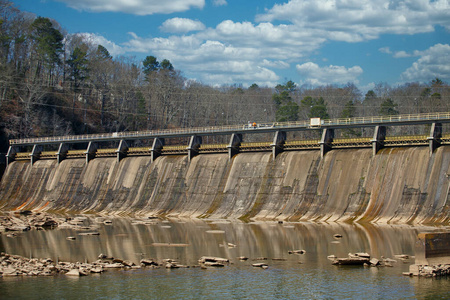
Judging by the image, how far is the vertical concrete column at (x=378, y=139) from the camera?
227 feet

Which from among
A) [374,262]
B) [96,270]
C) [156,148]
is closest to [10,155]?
[156,148]

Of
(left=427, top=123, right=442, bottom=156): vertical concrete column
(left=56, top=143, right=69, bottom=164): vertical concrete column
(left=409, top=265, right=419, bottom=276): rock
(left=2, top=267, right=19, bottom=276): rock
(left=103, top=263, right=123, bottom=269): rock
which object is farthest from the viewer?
(left=56, top=143, right=69, bottom=164): vertical concrete column

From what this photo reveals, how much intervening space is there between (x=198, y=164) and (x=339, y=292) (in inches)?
2105

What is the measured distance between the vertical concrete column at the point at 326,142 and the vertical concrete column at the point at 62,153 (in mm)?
53952

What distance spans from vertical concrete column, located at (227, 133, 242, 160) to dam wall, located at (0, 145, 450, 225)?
106 cm

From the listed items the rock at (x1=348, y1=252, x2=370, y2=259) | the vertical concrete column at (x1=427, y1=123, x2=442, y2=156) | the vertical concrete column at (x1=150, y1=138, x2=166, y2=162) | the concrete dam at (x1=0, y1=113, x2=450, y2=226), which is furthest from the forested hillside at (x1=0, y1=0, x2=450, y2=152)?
the rock at (x1=348, y1=252, x2=370, y2=259)

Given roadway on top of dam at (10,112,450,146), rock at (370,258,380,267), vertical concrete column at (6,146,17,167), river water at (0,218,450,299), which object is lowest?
river water at (0,218,450,299)

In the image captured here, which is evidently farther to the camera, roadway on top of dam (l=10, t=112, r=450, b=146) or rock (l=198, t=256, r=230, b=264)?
roadway on top of dam (l=10, t=112, r=450, b=146)

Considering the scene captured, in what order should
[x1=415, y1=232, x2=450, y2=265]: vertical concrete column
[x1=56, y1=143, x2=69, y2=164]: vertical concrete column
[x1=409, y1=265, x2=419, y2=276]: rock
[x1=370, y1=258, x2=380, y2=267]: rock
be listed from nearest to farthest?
[x1=409, y1=265, x2=419, y2=276]: rock → [x1=415, y1=232, x2=450, y2=265]: vertical concrete column → [x1=370, y1=258, x2=380, y2=267]: rock → [x1=56, y1=143, x2=69, y2=164]: vertical concrete column

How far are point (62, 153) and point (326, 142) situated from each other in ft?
180

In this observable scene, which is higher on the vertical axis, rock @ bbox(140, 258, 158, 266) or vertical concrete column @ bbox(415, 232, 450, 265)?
vertical concrete column @ bbox(415, 232, 450, 265)

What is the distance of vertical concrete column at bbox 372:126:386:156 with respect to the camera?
69.3m

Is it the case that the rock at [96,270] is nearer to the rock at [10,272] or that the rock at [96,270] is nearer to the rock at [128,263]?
the rock at [128,263]

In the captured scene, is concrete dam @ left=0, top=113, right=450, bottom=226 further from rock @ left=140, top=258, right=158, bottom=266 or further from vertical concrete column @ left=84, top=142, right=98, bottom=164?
rock @ left=140, top=258, right=158, bottom=266
